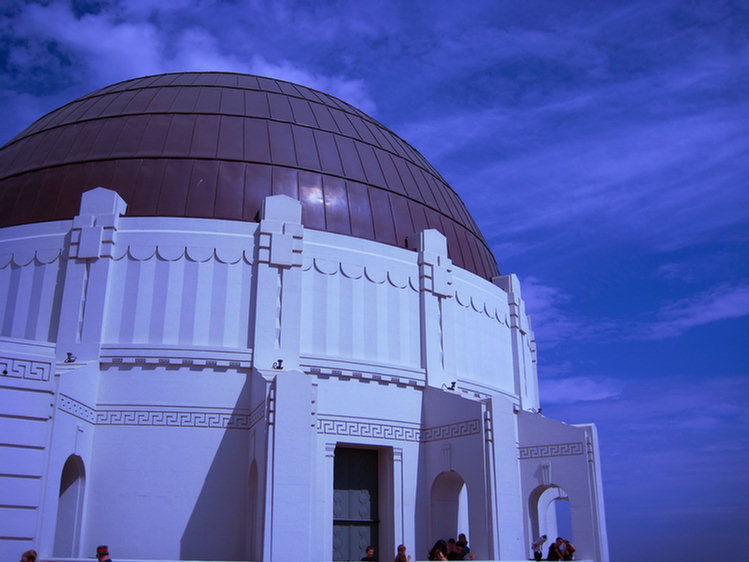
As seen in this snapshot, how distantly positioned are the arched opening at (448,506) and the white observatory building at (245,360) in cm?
5

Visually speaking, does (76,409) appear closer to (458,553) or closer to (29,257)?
(29,257)

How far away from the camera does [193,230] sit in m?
18.2

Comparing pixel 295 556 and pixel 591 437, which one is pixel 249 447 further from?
pixel 591 437

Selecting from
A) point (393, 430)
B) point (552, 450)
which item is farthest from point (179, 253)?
point (552, 450)

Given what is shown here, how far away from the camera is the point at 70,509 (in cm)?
1554

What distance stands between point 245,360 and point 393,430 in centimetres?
402

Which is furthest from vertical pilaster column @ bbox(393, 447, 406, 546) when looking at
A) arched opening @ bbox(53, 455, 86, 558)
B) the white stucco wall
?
arched opening @ bbox(53, 455, 86, 558)

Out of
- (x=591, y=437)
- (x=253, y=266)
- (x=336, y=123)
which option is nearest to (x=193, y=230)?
(x=253, y=266)

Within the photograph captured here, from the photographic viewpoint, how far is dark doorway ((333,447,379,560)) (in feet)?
56.7

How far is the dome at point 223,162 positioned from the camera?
19.2 meters

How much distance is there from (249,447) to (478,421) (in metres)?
5.20

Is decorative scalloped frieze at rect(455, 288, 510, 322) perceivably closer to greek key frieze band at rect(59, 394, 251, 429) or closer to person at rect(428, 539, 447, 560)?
person at rect(428, 539, 447, 560)

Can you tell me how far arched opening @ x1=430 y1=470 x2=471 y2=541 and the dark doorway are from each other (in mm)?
1448

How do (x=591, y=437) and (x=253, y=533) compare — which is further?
(x=591, y=437)
